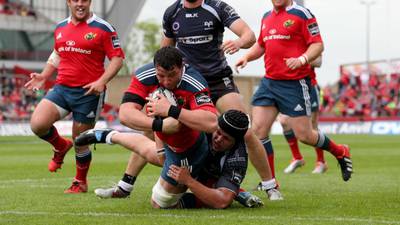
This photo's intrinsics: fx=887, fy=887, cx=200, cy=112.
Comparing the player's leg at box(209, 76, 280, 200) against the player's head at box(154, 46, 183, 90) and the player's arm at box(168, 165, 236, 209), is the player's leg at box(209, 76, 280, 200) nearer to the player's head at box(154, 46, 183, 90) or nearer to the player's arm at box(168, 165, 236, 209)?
the player's arm at box(168, 165, 236, 209)

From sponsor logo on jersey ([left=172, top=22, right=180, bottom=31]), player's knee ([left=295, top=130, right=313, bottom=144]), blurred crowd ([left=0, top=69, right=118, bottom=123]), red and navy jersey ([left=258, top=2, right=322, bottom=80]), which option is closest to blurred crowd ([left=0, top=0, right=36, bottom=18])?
blurred crowd ([left=0, top=69, right=118, bottom=123])

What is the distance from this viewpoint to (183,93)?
7.52 metres

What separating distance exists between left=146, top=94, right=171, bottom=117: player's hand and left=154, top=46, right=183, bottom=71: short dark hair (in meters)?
0.27

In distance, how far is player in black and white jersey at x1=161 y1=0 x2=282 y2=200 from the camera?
9102 millimetres

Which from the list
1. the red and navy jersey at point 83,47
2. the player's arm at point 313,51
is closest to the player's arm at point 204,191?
the player's arm at point 313,51

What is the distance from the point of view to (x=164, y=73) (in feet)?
23.6

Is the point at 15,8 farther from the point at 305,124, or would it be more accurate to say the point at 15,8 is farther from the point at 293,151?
the point at 305,124

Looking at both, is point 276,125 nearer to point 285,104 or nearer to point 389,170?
point 389,170

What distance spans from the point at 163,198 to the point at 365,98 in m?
41.8

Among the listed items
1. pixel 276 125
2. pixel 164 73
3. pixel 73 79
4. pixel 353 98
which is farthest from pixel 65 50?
pixel 353 98

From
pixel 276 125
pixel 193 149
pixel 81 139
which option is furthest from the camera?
pixel 276 125

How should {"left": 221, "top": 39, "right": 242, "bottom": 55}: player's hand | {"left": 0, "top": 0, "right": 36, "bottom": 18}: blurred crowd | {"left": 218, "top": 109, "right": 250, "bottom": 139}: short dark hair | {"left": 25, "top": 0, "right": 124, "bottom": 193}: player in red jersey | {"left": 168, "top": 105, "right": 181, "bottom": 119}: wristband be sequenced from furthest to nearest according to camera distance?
{"left": 0, "top": 0, "right": 36, "bottom": 18}: blurred crowd < {"left": 25, "top": 0, "right": 124, "bottom": 193}: player in red jersey < {"left": 221, "top": 39, "right": 242, "bottom": 55}: player's hand < {"left": 218, "top": 109, "right": 250, "bottom": 139}: short dark hair < {"left": 168, "top": 105, "right": 181, "bottom": 119}: wristband

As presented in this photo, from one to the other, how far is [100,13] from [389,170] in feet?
138

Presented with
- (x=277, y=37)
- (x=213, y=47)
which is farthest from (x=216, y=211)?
(x=277, y=37)
